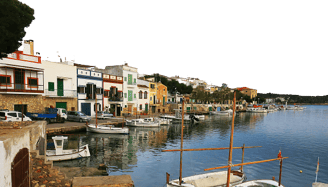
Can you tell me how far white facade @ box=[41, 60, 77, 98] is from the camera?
33.2 m

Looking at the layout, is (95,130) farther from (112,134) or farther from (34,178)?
(34,178)

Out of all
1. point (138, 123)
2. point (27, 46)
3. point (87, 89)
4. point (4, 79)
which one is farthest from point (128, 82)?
point (4, 79)

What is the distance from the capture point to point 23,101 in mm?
29312

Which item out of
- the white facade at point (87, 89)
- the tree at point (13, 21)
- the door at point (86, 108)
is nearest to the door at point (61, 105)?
the white facade at point (87, 89)

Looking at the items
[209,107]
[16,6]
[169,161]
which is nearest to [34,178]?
[16,6]

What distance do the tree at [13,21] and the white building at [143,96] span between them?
39.1 metres

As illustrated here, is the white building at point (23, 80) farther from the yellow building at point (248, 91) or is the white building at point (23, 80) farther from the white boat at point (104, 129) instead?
the yellow building at point (248, 91)

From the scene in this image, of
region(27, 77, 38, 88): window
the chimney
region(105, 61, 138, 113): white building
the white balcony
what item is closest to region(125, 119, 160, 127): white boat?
region(105, 61, 138, 113): white building

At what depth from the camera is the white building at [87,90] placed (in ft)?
125

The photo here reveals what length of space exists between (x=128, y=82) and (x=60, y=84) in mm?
17057

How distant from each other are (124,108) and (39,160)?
128ft

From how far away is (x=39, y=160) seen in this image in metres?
9.61

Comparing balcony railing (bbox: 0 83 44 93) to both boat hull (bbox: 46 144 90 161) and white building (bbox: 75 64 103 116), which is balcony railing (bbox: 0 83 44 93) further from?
boat hull (bbox: 46 144 90 161)

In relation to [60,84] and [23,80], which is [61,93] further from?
[23,80]
